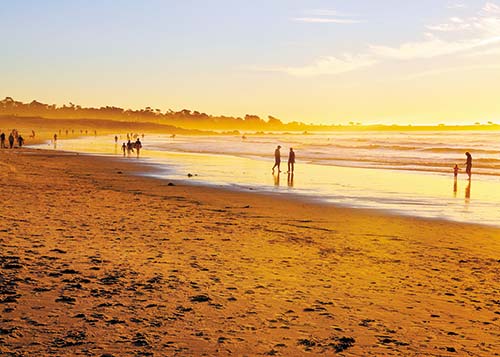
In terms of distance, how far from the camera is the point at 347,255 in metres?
10.4

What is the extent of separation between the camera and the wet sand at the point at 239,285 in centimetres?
589

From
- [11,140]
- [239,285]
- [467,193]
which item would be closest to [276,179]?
[467,193]

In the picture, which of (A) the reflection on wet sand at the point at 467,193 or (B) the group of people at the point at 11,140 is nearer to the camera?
(A) the reflection on wet sand at the point at 467,193

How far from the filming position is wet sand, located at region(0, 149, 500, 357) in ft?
19.3

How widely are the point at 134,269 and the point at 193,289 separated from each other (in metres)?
1.41

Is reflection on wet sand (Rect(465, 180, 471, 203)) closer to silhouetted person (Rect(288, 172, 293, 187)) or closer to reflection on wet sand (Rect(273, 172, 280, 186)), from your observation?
silhouetted person (Rect(288, 172, 293, 187))

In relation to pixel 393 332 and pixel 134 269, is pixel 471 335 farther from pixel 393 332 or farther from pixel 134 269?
pixel 134 269

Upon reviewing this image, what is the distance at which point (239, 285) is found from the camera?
8.01 meters

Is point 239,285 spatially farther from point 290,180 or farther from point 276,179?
point 276,179

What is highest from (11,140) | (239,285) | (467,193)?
(11,140)

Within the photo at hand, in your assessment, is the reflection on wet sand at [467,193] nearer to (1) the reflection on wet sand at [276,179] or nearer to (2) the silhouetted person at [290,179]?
(2) the silhouetted person at [290,179]

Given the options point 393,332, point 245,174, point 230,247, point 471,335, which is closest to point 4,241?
point 230,247

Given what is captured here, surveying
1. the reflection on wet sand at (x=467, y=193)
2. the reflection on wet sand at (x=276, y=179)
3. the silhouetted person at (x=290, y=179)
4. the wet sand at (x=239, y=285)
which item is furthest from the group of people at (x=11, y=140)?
the reflection on wet sand at (x=467, y=193)

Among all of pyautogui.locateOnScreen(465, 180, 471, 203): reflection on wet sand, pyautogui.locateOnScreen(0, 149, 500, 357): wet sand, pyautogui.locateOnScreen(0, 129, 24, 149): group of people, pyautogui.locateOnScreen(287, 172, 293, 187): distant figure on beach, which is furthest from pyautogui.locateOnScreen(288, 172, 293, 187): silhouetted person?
pyautogui.locateOnScreen(0, 129, 24, 149): group of people
